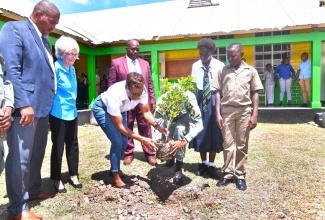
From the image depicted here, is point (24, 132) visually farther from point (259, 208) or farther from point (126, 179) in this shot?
point (259, 208)

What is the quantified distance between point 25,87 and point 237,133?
7.88 ft

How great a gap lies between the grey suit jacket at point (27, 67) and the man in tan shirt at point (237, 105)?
199 centimetres

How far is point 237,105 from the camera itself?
328 cm

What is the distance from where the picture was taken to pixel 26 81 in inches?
98.5

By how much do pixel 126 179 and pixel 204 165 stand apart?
1118 mm

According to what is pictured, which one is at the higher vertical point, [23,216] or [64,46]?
[64,46]

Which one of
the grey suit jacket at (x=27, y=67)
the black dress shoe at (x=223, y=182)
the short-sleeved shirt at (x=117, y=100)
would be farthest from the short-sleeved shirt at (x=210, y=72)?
the grey suit jacket at (x=27, y=67)

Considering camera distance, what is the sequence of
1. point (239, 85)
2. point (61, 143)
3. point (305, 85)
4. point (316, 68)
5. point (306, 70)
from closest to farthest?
1. point (61, 143)
2. point (239, 85)
3. point (316, 68)
4. point (306, 70)
5. point (305, 85)

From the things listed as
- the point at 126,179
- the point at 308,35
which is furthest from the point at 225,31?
the point at 126,179

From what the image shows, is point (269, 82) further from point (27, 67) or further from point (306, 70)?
point (27, 67)

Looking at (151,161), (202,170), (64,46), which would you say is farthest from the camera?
(151,161)

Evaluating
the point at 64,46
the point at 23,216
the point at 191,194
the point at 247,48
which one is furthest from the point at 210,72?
the point at 247,48

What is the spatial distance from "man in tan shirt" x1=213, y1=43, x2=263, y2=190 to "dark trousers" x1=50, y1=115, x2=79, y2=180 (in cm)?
181

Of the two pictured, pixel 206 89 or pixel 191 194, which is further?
pixel 206 89
